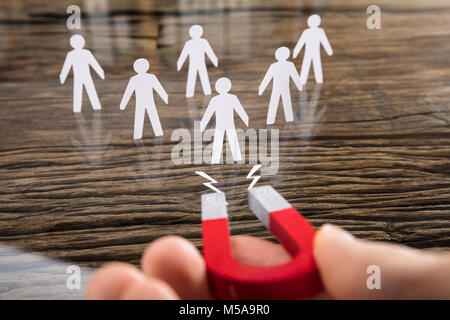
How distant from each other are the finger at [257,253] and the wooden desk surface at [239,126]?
0.53ft

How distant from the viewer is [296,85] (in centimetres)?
119

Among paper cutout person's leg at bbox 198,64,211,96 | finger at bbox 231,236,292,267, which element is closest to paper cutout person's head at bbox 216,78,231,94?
paper cutout person's leg at bbox 198,64,211,96

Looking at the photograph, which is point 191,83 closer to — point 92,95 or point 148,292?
point 92,95

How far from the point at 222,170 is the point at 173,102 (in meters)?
0.34

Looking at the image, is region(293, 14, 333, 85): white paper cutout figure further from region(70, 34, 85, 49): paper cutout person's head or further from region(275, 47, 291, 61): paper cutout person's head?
region(70, 34, 85, 49): paper cutout person's head

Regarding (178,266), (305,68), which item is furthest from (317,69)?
(178,266)

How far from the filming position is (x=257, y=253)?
50 cm

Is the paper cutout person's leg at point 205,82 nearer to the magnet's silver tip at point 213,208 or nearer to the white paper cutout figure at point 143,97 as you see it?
the white paper cutout figure at point 143,97

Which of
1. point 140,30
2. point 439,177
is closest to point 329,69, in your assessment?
point 439,177

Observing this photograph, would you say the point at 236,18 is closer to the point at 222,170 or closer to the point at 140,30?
the point at 140,30

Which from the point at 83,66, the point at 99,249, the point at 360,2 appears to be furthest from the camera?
the point at 360,2

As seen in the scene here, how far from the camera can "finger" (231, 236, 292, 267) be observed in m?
0.49

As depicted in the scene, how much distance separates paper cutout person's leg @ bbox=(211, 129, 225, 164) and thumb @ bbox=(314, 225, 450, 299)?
46cm
